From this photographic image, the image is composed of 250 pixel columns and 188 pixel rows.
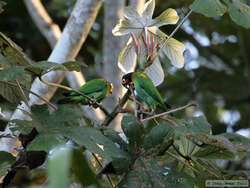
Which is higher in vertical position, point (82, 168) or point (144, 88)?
point (82, 168)

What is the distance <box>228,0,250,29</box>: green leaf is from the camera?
1.25m

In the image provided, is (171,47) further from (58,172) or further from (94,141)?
(58,172)

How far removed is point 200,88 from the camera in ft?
12.9

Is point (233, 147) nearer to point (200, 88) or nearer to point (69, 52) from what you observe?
point (69, 52)

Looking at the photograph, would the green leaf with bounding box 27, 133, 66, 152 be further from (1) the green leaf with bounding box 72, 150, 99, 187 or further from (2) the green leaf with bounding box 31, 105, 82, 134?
(1) the green leaf with bounding box 72, 150, 99, 187

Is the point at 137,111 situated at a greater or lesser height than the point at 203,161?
greater

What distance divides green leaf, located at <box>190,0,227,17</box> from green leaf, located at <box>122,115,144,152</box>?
29cm

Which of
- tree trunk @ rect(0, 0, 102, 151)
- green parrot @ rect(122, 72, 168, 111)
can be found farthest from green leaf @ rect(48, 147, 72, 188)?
tree trunk @ rect(0, 0, 102, 151)

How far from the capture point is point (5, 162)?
106 centimetres

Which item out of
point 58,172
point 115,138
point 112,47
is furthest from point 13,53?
point 112,47

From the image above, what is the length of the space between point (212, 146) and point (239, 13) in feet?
1.10

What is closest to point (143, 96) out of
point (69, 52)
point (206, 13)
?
point (206, 13)

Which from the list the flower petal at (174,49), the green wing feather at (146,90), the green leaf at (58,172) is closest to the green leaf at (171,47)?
the flower petal at (174,49)

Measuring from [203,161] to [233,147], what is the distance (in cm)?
14
